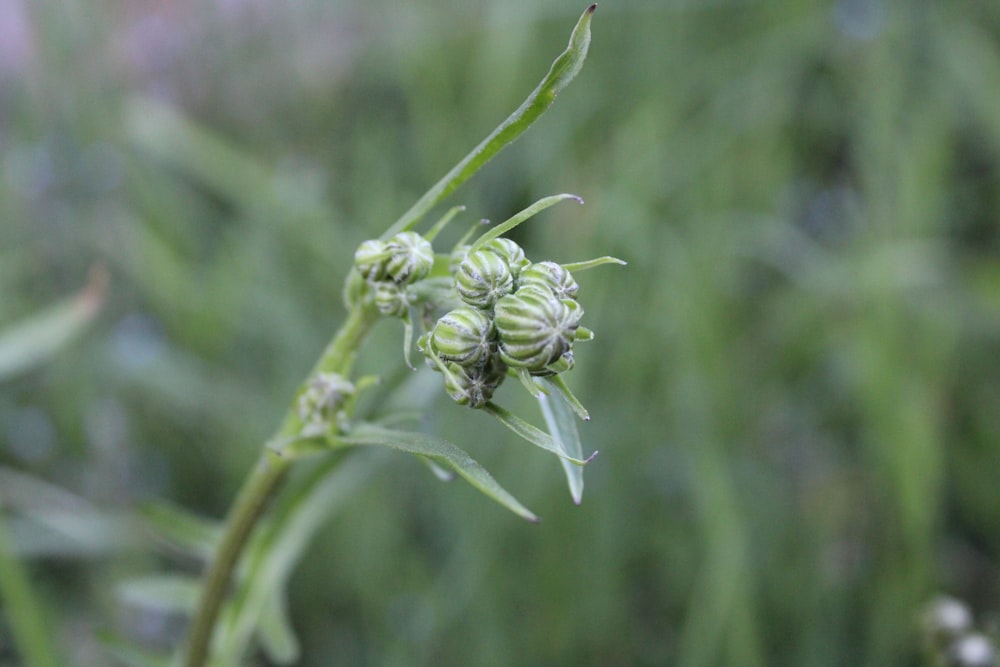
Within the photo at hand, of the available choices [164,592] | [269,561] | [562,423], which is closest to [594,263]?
[562,423]

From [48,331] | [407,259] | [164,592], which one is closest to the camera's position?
[407,259]

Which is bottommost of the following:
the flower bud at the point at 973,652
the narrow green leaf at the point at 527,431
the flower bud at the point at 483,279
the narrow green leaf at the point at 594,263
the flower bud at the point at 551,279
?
the narrow green leaf at the point at 527,431

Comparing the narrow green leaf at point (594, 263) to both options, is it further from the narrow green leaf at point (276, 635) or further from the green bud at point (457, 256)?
the narrow green leaf at point (276, 635)

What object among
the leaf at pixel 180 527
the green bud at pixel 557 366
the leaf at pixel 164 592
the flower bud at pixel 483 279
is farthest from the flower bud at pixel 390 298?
the leaf at pixel 164 592

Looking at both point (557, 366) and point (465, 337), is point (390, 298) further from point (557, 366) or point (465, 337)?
point (557, 366)

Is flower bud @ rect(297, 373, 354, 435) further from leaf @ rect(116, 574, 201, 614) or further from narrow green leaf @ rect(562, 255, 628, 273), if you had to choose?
leaf @ rect(116, 574, 201, 614)

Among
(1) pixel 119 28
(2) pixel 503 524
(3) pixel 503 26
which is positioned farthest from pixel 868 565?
(1) pixel 119 28

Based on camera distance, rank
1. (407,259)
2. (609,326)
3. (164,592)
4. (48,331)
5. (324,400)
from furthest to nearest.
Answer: (609,326) → (48,331) → (164,592) → (324,400) → (407,259)
